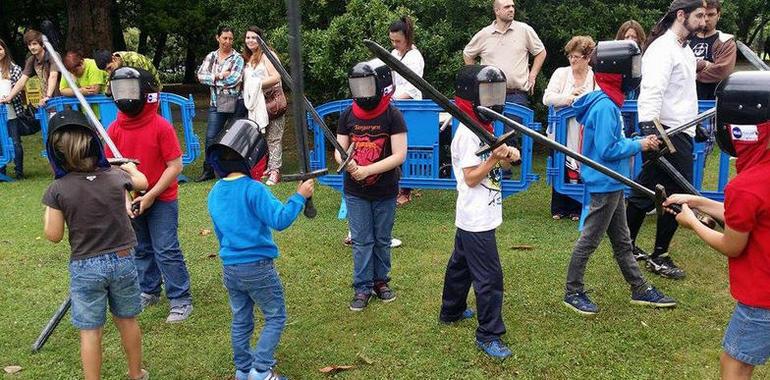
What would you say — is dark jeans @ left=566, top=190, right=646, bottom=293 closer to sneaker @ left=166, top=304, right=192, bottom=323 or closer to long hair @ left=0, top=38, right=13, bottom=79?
sneaker @ left=166, top=304, right=192, bottom=323

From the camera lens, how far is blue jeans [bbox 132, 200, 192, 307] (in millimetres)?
4543

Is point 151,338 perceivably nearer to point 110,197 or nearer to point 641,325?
point 110,197

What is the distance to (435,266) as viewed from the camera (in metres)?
5.52

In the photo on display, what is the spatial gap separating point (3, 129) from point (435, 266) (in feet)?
21.9

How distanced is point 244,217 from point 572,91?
426 cm

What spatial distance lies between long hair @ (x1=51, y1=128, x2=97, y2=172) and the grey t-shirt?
0.06 meters

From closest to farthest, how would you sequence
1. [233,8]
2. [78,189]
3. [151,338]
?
[78,189]
[151,338]
[233,8]

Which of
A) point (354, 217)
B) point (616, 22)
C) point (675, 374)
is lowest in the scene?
point (675, 374)

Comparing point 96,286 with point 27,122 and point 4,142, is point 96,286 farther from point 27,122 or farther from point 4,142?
point 27,122

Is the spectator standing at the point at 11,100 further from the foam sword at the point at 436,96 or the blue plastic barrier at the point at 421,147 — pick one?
the foam sword at the point at 436,96

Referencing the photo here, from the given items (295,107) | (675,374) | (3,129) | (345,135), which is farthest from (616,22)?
(3,129)

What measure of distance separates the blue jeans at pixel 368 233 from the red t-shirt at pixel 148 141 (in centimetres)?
123

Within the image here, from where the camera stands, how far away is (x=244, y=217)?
349 centimetres

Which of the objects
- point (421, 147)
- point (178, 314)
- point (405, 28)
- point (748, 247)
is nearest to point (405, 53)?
point (405, 28)
